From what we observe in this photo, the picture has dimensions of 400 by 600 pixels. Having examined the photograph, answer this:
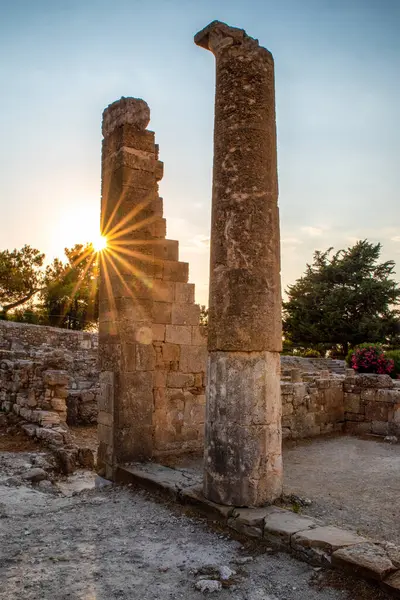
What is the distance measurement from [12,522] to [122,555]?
5.17 feet

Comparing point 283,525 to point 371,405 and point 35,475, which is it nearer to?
point 35,475

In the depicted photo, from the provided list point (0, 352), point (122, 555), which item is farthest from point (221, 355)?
point (0, 352)

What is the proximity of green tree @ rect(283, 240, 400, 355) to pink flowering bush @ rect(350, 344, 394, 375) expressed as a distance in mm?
22743

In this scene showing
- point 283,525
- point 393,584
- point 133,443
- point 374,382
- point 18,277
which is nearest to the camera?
point 393,584

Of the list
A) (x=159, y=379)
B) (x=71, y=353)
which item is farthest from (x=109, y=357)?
(x=71, y=353)

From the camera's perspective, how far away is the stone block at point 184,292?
8.11 meters

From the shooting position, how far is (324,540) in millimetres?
4125

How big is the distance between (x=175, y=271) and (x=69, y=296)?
107 feet

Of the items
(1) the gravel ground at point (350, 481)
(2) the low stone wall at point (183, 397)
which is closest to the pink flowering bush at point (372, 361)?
(2) the low stone wall at point (183, 397)

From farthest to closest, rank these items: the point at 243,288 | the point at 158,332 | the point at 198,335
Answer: the point at 198,335 < the point at 158,332 < the point at 243,288

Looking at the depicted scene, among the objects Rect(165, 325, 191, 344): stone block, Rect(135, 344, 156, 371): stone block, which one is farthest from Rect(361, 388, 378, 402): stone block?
Rect(135, 344, 156, 371): stone block

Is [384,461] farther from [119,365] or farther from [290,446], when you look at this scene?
[119,365]

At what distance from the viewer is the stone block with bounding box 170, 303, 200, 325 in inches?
318

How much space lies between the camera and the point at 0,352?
1464 cm
